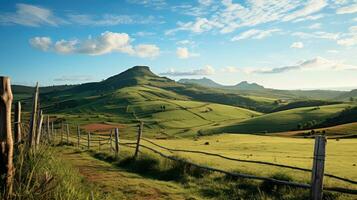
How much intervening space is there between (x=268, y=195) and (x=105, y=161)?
581 inches

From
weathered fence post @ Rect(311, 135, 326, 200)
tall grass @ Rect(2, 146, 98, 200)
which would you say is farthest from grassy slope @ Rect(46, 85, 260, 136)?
weathered fence post @ Rect(311, 135, 326, 200)

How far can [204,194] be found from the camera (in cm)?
1560

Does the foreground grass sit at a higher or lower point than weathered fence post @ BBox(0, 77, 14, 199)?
lower

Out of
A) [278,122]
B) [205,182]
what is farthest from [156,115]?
[205,182]

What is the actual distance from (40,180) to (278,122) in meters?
108

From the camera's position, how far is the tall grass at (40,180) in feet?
28.2

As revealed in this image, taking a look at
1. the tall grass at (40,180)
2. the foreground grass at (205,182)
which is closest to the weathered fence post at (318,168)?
the foreground grass at (205,182)

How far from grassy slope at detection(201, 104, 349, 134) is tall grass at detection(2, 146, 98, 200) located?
293ft

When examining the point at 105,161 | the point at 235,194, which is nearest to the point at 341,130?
the point at 105,161

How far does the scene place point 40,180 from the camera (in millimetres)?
9570

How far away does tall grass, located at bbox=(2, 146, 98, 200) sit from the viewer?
338 inches

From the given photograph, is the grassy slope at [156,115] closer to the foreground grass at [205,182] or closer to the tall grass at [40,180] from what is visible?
the foreground grass at [205,182]

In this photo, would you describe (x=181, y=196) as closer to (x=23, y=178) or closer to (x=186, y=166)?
(x=186, y=166)

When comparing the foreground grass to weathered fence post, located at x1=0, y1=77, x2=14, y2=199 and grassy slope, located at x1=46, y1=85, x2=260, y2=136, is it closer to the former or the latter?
weathered fence post, located at x1=0, y1=77, x2=14, y2=199
